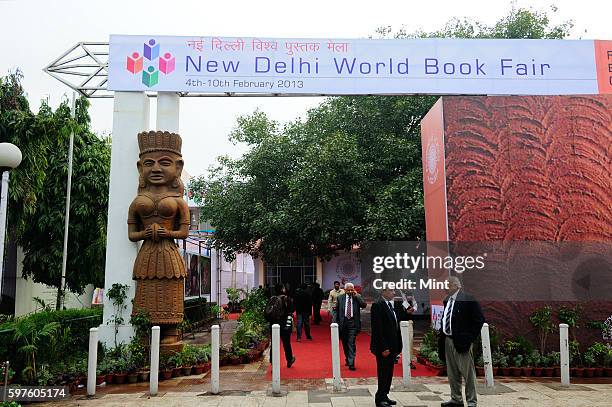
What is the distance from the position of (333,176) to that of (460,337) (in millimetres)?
8964

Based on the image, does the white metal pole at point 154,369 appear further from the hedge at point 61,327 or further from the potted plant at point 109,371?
the hedge at point 61,327

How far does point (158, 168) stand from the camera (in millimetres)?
10641

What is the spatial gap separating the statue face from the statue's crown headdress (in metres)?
0.08

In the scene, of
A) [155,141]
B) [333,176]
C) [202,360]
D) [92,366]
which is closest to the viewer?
[92,366]

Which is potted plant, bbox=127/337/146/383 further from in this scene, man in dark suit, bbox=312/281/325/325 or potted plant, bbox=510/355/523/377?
man in dark suit, bbox=312/281/325/325

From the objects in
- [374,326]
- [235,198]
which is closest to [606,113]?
[374,326]

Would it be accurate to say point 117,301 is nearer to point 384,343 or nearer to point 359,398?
point 359,398

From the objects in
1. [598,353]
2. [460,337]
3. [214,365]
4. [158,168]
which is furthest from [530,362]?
[158,168]

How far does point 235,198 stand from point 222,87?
8410 millimetres

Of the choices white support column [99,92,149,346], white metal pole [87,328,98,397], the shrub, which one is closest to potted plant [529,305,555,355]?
white metal pole [87,328,98,397]

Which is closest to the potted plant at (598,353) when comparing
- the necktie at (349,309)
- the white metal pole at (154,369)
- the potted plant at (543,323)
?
the potted plant at (543,323)

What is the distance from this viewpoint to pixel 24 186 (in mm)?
12227

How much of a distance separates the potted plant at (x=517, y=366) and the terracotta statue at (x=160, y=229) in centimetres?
604

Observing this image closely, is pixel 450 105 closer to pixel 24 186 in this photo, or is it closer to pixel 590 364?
pixel 590 364
